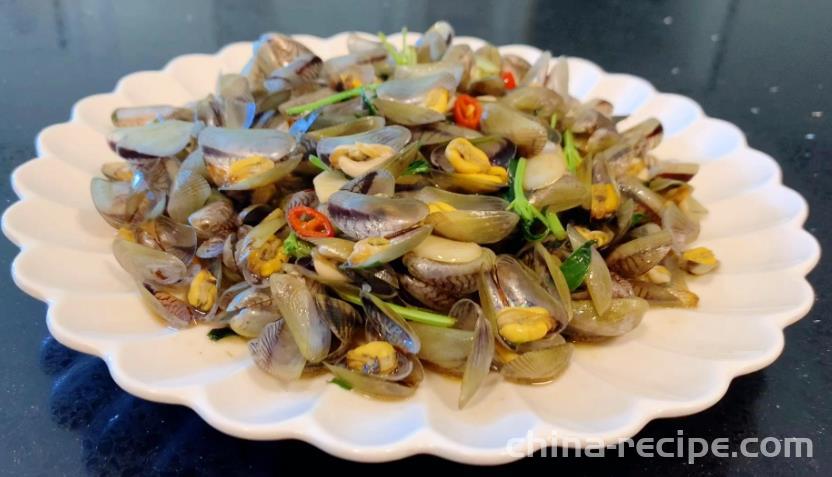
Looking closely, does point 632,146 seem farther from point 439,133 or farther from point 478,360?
point 478,360

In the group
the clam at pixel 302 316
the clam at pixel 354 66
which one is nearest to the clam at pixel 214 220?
the clam at pixel 302 316

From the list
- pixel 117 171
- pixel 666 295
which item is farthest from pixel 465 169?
pixel 117 171

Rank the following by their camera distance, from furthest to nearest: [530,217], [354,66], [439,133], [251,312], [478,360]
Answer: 1. [354,66]
2. [439,133]
3. [530,217]
4. [251,312]
5. [478,360]

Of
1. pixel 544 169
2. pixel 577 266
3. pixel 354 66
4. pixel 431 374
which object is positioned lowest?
pixel 431 374

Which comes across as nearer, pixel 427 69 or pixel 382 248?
pixel 382 248

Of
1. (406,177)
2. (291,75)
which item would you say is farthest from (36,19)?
(406,177)

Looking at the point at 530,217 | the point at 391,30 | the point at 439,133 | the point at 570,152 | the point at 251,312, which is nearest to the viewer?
the point at 251,312

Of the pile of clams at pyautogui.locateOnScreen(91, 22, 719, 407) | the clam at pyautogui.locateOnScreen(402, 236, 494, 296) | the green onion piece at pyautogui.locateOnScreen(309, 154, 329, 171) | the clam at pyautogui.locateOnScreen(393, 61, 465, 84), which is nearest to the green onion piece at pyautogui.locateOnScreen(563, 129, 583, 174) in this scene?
the pile of clams at pyautogui.locateOnScreen(91, 22, 719, 407)

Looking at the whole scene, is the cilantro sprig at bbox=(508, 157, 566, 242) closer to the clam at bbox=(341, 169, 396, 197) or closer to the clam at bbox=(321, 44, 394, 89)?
the clam at bbox=(341, 169, 396, 197)
